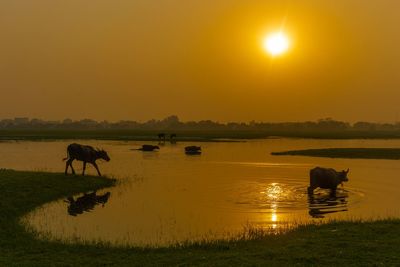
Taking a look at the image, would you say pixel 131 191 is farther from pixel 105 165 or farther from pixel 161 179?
pixel 105 165

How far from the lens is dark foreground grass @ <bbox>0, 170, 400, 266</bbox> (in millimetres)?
12336

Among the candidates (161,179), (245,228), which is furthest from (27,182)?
(245,228)

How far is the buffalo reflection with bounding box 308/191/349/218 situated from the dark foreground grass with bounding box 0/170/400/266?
399 cm

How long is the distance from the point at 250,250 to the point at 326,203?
11.7 m

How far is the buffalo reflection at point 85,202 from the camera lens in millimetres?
22109

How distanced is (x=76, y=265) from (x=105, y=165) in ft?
109

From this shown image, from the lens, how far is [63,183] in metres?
28.6

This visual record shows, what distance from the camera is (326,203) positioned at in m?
24.1

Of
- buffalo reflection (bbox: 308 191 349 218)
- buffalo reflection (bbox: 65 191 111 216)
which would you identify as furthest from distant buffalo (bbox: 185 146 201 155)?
buffalo reflection (bbox: 308 191 349 218)

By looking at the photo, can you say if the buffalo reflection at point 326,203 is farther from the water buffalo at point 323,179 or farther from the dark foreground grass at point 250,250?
the dark foreground grass at point 250,250

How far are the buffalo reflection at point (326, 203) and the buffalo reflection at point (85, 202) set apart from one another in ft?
36.0

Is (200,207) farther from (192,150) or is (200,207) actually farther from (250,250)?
(192,150)

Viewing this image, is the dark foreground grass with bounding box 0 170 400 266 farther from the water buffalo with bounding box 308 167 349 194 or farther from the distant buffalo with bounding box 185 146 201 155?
the distant buffalo with bounding box 185 146 201 155

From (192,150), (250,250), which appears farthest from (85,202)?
(192,150)
